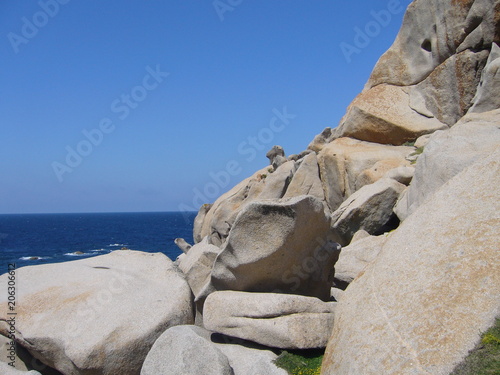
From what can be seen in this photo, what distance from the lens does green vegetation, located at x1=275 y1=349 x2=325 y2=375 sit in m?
9.22

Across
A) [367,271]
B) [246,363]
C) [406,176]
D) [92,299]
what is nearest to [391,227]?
[406,176]

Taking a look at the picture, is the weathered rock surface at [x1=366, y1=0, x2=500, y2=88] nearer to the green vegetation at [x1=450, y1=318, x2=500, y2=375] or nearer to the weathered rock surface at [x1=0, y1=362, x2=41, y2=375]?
the green vegetation at [x1=450, y1=318, x2=500, y2=375]

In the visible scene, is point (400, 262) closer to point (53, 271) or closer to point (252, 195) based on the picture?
point (53, 271)

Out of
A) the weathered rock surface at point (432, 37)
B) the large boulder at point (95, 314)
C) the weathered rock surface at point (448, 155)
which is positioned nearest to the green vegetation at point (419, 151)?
the weathered rock surface at point (448, 155)

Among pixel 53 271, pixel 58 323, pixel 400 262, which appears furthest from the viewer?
pixel 53 271

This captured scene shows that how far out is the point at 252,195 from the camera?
1157 inches

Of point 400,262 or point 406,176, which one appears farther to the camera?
point 406,176

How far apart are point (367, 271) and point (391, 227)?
8055 millimetres

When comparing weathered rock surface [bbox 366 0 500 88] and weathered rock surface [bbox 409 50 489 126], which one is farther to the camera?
weathered rock surface [bbox 409 50 489 126]

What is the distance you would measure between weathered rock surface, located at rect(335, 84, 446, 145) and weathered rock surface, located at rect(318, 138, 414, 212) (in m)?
0.58

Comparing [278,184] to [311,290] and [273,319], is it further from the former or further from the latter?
[273,319]

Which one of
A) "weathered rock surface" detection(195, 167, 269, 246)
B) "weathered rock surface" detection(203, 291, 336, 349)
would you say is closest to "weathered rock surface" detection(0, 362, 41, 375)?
"weathered rock surface" detection(203, 291, 336, 349)

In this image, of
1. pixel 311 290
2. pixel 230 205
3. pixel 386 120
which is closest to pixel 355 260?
pixel 311 290

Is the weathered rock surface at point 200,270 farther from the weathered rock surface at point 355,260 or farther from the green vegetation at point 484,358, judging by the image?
the green vegetation at point 484,358
